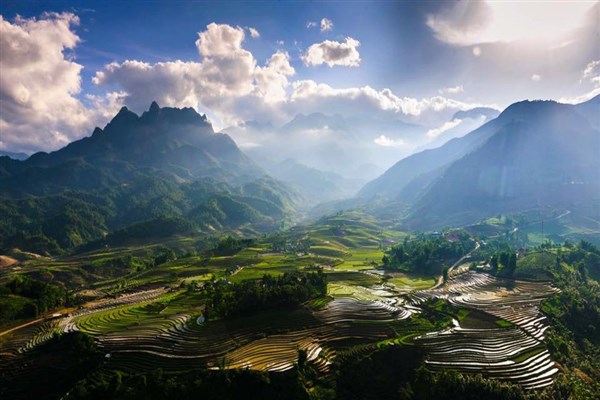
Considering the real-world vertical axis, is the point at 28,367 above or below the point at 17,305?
below

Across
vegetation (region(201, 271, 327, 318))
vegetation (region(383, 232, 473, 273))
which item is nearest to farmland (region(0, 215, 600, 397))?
vegetation (region(201, 271, 327, 318))

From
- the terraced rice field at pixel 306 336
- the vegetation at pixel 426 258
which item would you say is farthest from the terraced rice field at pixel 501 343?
the vegetation at pixel 426 258

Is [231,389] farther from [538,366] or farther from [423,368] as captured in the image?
[538,366]

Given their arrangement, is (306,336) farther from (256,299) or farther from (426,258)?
(426,258)

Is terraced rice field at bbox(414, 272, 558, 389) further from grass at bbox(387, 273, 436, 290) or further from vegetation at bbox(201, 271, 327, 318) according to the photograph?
vegetation at bbox(201, 271, 327, 318)

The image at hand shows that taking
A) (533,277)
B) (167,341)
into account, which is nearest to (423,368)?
(167,341)

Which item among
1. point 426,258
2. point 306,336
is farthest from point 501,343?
point 426,258

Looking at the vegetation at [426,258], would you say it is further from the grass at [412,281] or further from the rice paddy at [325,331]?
the rice paddy at [325,331]

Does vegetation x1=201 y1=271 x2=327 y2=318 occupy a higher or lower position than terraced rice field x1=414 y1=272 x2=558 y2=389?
higher
